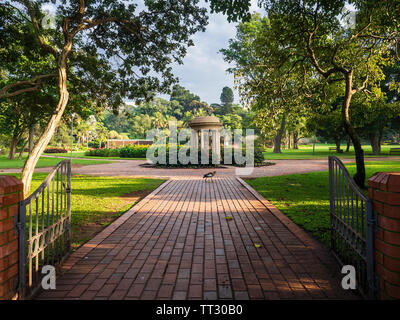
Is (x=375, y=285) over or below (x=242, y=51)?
Answer: below

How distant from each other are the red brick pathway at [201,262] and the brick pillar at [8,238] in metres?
0.47

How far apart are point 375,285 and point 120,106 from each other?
11.1 metres

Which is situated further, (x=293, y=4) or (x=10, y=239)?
(x=293, y=4)

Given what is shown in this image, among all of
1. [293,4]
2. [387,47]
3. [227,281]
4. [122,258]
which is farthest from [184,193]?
[387,47]

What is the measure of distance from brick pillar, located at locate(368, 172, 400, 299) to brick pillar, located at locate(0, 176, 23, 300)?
3.23m

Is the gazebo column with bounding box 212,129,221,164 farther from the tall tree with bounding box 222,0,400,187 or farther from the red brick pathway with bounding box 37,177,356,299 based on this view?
the red brick pathway with bounding box 37,177,356,299

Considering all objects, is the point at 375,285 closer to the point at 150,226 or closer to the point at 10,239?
the point at 10,239

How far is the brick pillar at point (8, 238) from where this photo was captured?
212cm

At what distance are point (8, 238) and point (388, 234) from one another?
3253 mm

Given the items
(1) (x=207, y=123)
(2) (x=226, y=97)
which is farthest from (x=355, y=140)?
(2) (x=226, y=97)

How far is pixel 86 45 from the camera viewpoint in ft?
32.9

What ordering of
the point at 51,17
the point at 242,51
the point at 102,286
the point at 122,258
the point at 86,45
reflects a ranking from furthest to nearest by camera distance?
the point at 242,51 < the point at 51,17 < the point at 86,45 < the point at 122,258 < the point at 102,286

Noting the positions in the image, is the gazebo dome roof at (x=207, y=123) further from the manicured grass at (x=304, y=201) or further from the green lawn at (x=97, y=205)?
the green lawn at (x=97, y=205)
